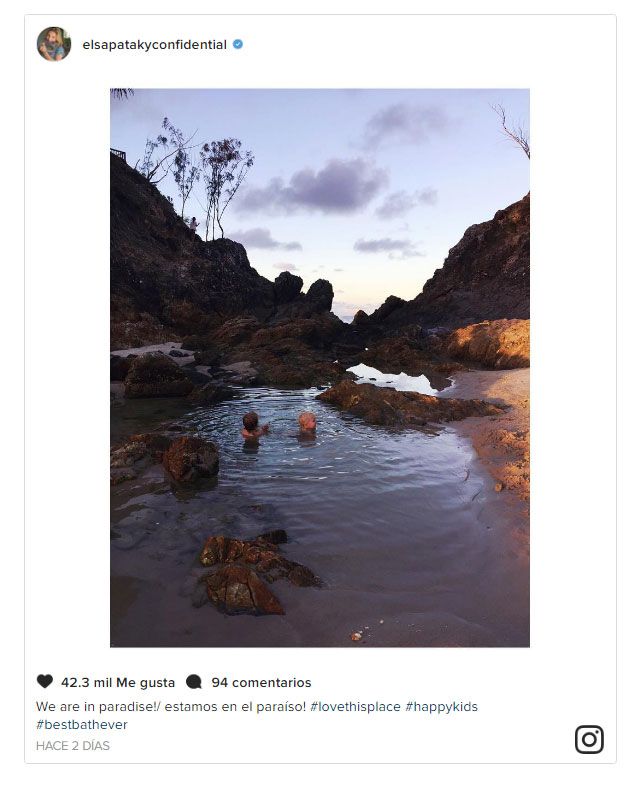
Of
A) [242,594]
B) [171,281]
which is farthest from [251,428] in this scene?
[171,281]

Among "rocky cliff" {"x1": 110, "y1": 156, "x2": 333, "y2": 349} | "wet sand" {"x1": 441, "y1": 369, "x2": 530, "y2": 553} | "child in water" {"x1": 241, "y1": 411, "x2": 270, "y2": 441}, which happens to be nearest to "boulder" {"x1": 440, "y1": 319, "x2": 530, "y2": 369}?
"wet sand" {"x1": 441, "y1": 369, "x2": 530, "y2": 553}

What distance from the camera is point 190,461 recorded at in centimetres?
621

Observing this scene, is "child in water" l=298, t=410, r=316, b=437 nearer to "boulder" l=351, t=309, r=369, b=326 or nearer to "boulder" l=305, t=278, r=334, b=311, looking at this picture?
"boulder" l=351, t=309, r=369, b=326

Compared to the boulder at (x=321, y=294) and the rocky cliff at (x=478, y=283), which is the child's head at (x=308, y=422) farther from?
the boulder at (x=321, y=294)

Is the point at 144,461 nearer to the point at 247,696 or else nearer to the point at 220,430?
the point at 220,430

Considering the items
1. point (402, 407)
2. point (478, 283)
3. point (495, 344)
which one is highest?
point (478, 283)

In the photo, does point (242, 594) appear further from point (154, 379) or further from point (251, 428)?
point (154, 379)

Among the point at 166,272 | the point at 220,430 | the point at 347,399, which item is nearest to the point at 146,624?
the point at 220,430

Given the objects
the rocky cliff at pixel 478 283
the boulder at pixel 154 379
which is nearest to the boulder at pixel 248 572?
the boulder at pixel 154 379

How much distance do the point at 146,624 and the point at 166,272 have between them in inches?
1264

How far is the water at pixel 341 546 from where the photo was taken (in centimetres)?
322

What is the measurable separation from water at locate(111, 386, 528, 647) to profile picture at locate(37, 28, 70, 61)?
4028 millimetres

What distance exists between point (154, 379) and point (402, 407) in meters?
7.04
